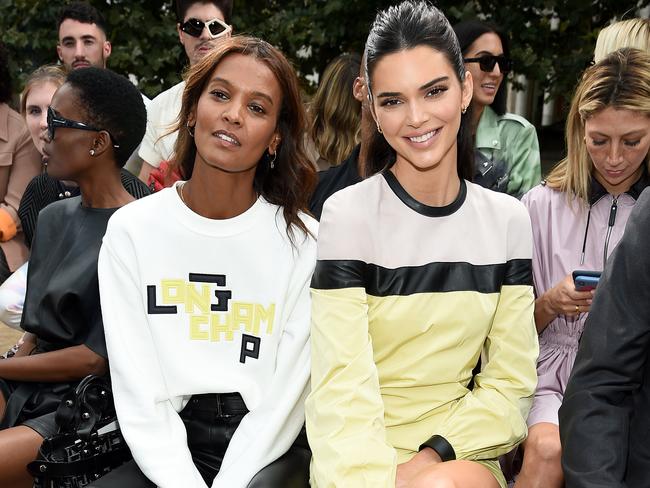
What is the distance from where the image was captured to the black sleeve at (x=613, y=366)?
69.9 inches

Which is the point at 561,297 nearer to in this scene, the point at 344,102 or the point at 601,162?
the point at 601,162

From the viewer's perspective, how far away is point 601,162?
296cm

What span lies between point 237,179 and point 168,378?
0.66m

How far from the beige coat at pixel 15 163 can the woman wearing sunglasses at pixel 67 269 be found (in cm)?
170

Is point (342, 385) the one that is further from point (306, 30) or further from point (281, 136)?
point (306, 30)

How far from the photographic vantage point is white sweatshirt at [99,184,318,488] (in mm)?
2441

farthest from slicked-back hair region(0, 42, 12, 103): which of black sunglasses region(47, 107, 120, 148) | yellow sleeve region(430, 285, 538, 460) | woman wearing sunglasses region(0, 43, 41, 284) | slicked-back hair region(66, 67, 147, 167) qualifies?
yellow sleeve region(430, 285, 538, 460)

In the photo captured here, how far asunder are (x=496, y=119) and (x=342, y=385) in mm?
2389

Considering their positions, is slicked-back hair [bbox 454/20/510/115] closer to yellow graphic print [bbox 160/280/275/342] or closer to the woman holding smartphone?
the woman holding smartphone

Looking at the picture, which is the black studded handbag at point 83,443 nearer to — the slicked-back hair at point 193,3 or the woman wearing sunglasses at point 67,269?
the woman wearing sunglasses at point 67,269

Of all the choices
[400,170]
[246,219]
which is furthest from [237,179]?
[400,170]

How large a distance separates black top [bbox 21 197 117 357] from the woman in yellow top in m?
0.88

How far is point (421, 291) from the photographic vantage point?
93.4 inches

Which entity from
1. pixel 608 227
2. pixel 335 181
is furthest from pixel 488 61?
pixel 608 227
